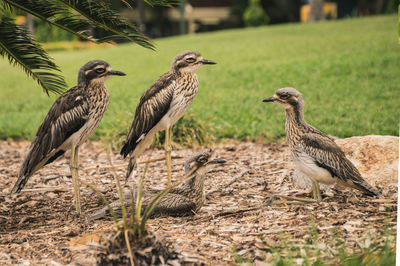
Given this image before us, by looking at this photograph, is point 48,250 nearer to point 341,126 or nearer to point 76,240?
point 76,240

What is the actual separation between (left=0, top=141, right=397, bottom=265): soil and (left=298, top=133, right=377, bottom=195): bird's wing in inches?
8.2

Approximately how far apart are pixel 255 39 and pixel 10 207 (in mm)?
8856

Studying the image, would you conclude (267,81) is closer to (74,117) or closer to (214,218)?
(214,218)

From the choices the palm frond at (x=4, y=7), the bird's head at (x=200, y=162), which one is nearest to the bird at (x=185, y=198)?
the bird's head at (x=200, y=162)

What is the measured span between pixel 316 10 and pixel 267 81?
10.6 ft

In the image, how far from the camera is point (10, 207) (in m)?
5.39

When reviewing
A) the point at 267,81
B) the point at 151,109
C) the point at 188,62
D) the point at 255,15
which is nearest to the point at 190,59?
the point at 188,62

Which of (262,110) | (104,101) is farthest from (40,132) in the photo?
(262,110)

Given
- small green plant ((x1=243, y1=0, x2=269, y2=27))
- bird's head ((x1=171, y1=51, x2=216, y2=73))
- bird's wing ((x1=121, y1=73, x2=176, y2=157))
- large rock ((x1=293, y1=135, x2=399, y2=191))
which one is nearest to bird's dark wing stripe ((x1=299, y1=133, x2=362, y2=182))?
large rock ((x1=293, y1=135, x2=399, y2=191))

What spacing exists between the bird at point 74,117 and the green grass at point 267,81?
2789 millimetres

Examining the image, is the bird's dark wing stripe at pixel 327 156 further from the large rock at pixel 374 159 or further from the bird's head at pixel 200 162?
the bird's head at pixel 200 162

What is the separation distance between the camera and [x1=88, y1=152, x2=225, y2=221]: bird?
4.71 meters

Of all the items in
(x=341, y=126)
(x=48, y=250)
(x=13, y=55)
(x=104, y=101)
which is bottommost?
(x=48, y=250)

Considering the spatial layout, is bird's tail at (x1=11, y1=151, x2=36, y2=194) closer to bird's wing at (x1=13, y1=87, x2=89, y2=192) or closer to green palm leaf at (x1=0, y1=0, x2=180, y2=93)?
bird's wing at (x1=13, y1=87, x2=89, y2=192)
